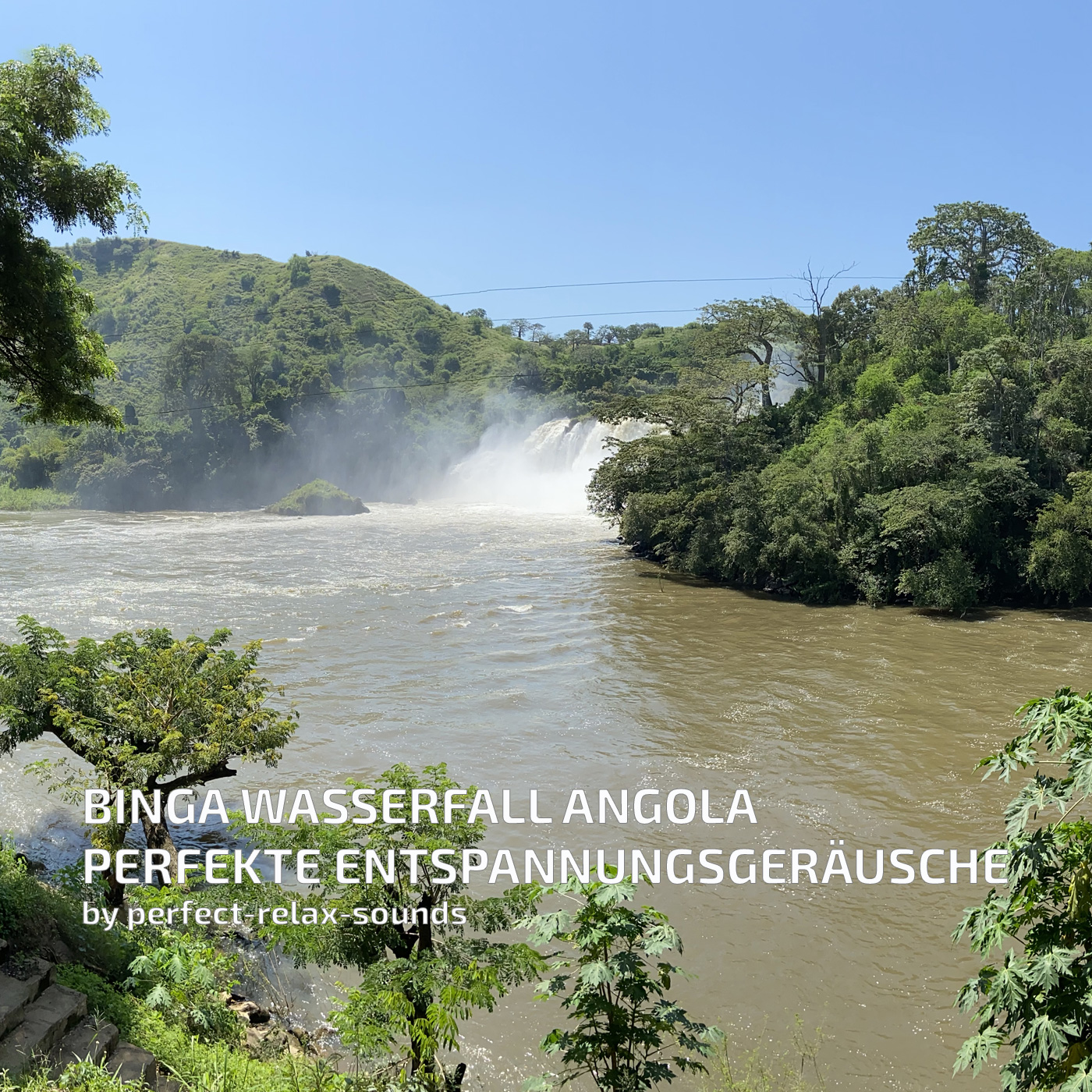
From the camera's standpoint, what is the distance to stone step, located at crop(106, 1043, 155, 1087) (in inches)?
205

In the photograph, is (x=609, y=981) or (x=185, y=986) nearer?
(x=609, y=981)

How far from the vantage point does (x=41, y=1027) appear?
208 inches

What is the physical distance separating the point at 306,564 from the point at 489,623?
517 inches

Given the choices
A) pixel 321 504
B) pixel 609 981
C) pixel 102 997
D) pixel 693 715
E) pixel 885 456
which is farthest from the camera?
pixel 321 504

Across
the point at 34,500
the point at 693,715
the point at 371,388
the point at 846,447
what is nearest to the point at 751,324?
the point at 846,447

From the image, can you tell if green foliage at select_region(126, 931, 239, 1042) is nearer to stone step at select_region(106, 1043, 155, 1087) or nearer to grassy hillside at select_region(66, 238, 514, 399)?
stone step at select_region(106, 1043, 155, 1087)

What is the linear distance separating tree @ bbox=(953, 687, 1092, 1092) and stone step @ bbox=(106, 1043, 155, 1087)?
184 inches

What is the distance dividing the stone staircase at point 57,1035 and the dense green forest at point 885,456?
21.9m

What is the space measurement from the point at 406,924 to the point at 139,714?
205 inches

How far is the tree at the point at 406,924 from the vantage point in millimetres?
5020

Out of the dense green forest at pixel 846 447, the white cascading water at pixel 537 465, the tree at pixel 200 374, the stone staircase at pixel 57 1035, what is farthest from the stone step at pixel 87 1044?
the tree at pixel 200 374

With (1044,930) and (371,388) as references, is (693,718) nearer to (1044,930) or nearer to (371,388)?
(1044,930)

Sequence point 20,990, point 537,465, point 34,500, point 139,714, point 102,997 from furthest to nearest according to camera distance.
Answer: point 34,500 < point 537,465 < point 139,714 < point 102,997 < point 20,990

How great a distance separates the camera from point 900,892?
9.93 meters
